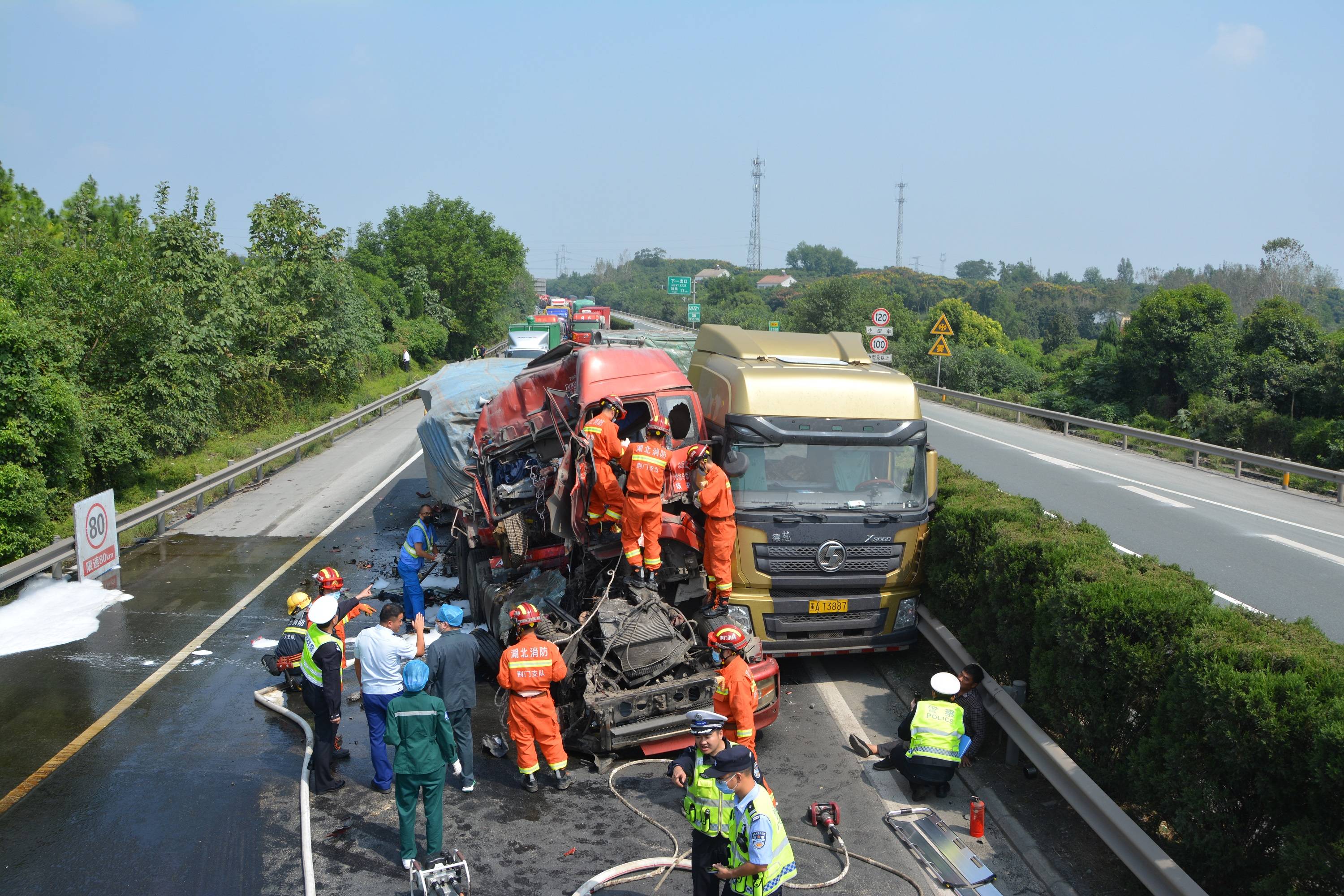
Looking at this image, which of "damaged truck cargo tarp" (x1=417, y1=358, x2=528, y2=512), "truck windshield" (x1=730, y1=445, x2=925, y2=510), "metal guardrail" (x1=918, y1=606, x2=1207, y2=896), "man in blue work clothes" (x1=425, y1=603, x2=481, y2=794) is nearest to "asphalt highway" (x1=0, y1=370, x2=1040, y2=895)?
"man in blue work clothes" (x1=425, y1=603, x2=481, y2=794)

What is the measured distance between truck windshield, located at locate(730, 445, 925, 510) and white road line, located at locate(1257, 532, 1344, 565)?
7129 mm

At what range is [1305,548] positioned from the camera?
42.8ft

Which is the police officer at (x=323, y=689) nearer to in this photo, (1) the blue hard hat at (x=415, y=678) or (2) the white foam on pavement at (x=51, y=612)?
(1) the blue hard hat at (x=415, y=678)

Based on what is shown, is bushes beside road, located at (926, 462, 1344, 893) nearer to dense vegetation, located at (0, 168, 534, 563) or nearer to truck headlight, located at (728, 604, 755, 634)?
truck headlight, located at (728, 604, 755, 634)

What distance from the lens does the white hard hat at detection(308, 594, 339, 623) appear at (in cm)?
741

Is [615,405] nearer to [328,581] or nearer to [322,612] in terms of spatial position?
[328,581]

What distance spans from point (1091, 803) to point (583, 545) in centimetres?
480

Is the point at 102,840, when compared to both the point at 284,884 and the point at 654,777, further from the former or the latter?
the point at 654,777

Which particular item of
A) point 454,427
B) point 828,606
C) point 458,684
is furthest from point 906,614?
point 454,427

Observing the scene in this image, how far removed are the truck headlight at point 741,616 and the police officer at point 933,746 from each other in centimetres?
207

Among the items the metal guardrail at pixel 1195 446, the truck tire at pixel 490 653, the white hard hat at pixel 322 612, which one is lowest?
the truck tire at pixel 490 653

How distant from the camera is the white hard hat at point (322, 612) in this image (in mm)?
7410

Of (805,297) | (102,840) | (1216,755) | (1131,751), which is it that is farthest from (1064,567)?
(805,297)

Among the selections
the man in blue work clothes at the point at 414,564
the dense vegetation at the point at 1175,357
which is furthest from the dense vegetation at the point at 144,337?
the dense vegetation at the point at 1175,357
